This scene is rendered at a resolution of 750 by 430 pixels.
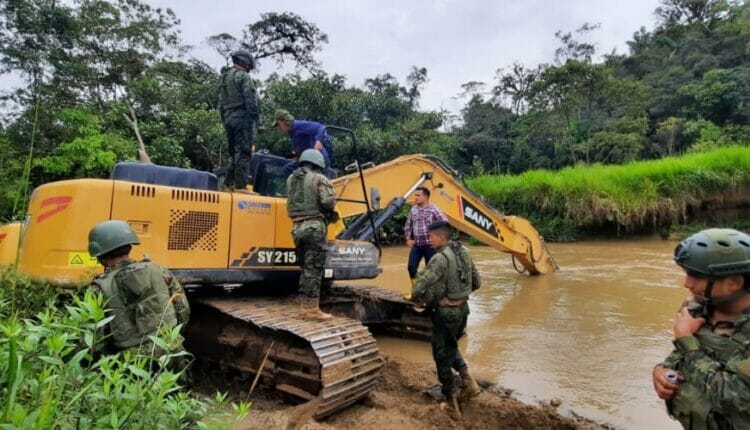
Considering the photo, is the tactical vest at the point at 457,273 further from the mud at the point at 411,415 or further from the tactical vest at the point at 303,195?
the tactical vest at the point at 303,195

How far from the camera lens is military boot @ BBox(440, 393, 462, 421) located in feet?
12.2

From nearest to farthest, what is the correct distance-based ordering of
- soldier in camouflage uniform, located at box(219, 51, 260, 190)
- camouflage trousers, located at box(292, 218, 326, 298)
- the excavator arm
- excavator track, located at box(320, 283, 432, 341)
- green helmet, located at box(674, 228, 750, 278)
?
green helmet, located at box(674, 228, 750, 278), camouflage trousers, located at box(292, 218, 326, 298), soldier in camouflage uniform, located at box(219, 51, 260, 190), the excavator arm, excavator track, located at box(320, 283, 432, 341)

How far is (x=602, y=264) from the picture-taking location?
36.5 feet

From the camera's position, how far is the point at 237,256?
4.34m

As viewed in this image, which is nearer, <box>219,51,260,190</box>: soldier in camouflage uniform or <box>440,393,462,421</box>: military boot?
<box>440,393,462,421</box>: military boot

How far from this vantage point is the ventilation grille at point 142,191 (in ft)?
12.6

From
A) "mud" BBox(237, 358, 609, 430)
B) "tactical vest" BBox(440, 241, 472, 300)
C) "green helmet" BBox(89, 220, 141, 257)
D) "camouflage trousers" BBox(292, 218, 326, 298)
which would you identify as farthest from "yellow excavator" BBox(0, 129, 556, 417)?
"tactical vest" BBox(440, 241, 472, 300)

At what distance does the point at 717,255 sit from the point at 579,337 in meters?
4.22

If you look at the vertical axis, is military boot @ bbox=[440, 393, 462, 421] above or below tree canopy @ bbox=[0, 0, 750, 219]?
below

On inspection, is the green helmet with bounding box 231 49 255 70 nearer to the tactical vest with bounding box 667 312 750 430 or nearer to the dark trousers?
the dark trousers

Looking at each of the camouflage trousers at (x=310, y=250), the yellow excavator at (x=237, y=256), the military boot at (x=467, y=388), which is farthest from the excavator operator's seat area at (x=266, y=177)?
the military boot at (x=467, y=388)

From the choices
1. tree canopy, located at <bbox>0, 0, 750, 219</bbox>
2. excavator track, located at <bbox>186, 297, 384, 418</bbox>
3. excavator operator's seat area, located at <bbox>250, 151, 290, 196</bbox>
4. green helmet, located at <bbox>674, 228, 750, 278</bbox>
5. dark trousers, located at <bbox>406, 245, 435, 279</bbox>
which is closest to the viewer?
green helmet, located at <bbox>674, 228, 750, 278</bbox>

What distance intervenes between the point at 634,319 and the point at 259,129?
524 cm

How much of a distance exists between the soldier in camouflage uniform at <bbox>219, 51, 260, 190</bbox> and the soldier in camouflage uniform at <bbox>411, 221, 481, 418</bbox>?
2.13 metres
